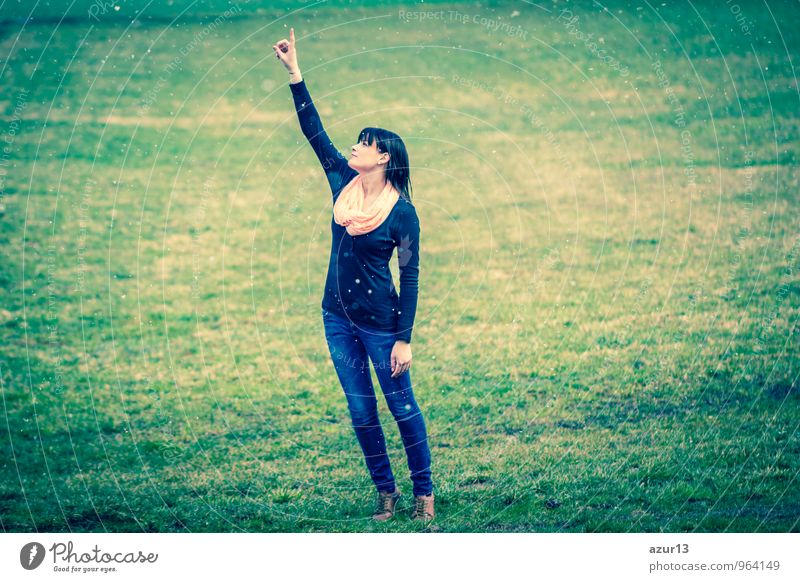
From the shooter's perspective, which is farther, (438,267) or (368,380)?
(438,267)

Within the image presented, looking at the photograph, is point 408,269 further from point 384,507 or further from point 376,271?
point 384,507

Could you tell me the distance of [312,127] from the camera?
26.1ft

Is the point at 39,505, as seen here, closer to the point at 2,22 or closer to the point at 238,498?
the point at 238,498

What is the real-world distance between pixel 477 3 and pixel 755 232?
32.9 feet

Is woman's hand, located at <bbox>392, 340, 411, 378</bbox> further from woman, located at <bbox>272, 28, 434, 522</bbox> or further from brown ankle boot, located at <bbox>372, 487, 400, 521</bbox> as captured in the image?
brown ankle boot, located at <bbox>372, 487, 400, 521</bbox>

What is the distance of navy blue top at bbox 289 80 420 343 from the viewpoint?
7.68 meters

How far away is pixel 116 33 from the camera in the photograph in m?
24.4

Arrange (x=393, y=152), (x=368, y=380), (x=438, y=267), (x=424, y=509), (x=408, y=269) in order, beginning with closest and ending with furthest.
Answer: (x=408, y=269) < (x=393, y=152) < (x=368, y=380) < (x=424, y=509) < (x=438, y=267)

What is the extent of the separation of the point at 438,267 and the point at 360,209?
721 centimetres

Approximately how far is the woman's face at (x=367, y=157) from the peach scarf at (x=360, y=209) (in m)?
0.16

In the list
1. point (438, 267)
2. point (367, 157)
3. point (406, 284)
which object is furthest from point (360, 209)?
point (438, 267)

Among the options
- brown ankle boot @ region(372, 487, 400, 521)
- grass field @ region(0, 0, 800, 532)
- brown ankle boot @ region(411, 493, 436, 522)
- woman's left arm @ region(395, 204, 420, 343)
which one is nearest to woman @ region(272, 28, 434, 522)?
woman's left arm @ region(395, 204, 420, 343)

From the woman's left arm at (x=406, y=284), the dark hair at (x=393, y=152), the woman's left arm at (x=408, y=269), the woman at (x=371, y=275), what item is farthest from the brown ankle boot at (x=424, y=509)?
the dark hair at (x=393, y=152)

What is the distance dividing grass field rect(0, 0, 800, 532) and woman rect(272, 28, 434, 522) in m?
1.26
